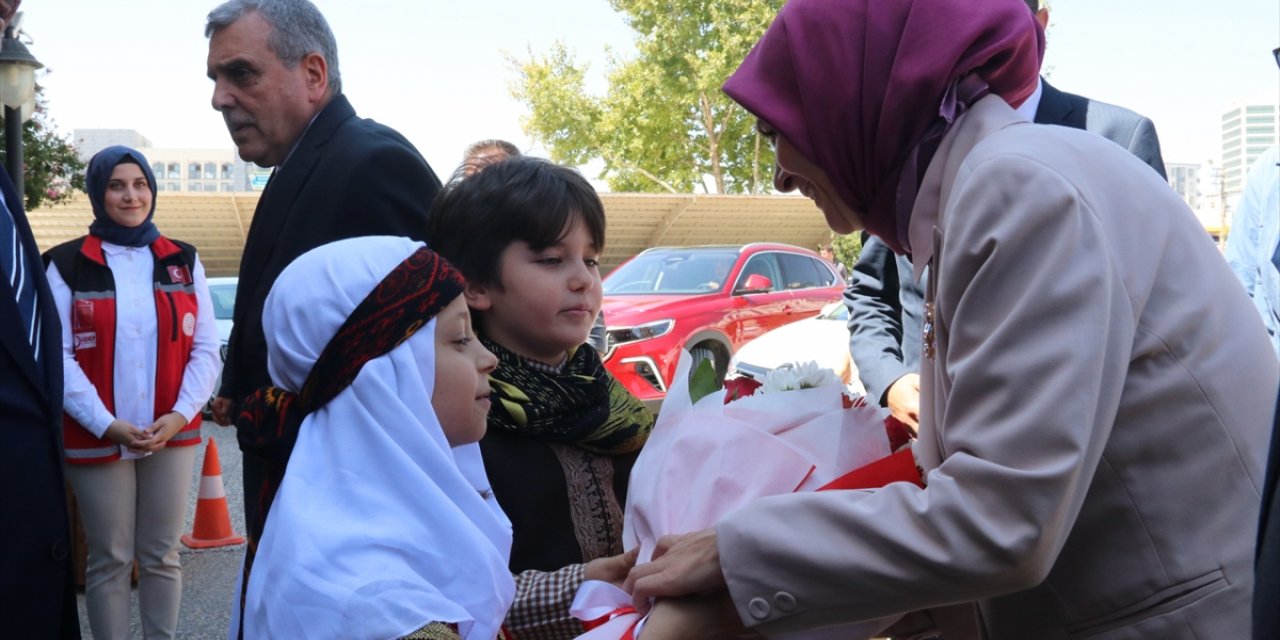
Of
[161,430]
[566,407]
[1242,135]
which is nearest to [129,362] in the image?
[161,430]

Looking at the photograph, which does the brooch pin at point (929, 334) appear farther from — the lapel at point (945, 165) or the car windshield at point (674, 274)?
the car windshield at point (674, 274)

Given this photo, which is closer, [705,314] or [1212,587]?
[1212,587]

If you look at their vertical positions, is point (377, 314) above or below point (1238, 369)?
below

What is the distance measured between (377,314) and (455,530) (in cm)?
40

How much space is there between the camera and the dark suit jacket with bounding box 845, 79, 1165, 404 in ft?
9.34

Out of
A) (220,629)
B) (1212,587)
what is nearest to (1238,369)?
(1212,587)

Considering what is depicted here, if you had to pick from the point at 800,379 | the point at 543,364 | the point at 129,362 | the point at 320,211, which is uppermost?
the point at 800,379

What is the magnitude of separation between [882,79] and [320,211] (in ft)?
6.72

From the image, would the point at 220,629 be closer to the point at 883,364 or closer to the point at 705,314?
the point at 883,364

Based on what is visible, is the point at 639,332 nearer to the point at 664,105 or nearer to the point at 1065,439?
the point at 1065,439

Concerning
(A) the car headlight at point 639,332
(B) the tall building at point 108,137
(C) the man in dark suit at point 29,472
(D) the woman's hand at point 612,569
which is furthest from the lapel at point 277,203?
(B) the tall building at point 108,137

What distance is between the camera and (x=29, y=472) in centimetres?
249

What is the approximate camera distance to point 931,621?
2006 millimetres

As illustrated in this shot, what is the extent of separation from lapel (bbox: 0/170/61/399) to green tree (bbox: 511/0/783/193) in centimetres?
2813
